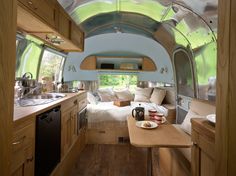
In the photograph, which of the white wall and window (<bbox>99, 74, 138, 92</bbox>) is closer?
the white wall

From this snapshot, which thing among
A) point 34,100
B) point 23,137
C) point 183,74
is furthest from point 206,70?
point 23,137

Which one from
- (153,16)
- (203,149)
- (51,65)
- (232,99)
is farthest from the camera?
(51,65)

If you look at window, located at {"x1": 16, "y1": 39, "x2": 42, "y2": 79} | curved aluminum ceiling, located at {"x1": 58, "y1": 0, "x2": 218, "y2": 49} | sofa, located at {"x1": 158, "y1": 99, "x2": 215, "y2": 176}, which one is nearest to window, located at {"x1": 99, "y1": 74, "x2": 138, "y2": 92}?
curved aluminum ceiling, located at {"x1": 58, "y1": 0, "x2": 218, "y2": 49}

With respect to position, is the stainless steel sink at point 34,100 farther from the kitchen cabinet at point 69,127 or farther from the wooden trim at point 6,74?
the wooden trim at point 6,74

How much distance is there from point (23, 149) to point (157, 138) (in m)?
1.09

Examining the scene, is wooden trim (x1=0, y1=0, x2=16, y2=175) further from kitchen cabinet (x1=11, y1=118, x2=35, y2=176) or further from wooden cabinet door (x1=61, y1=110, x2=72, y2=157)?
wooden cabinet door (x1=61, y1=110, x2=72, y2=157)

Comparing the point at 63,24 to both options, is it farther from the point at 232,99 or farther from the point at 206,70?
the point at 232,99

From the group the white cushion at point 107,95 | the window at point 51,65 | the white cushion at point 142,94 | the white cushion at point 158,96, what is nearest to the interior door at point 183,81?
the white cushion at point 158,96

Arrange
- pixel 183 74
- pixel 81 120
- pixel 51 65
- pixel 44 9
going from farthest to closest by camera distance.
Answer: pixel 51 65, pixel 183 74, pixel 81 120, pixel 44 9

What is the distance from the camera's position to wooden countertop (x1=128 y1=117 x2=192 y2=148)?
1548mm

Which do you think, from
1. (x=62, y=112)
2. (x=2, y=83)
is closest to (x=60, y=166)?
(x=62, y=112)

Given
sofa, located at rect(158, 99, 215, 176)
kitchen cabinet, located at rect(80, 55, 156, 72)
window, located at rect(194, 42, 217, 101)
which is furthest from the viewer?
kitchen cabinet, located at rect(80, 55, 156, 72)

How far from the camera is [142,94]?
4875 mm

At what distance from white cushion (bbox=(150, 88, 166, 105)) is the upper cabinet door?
123 inches
